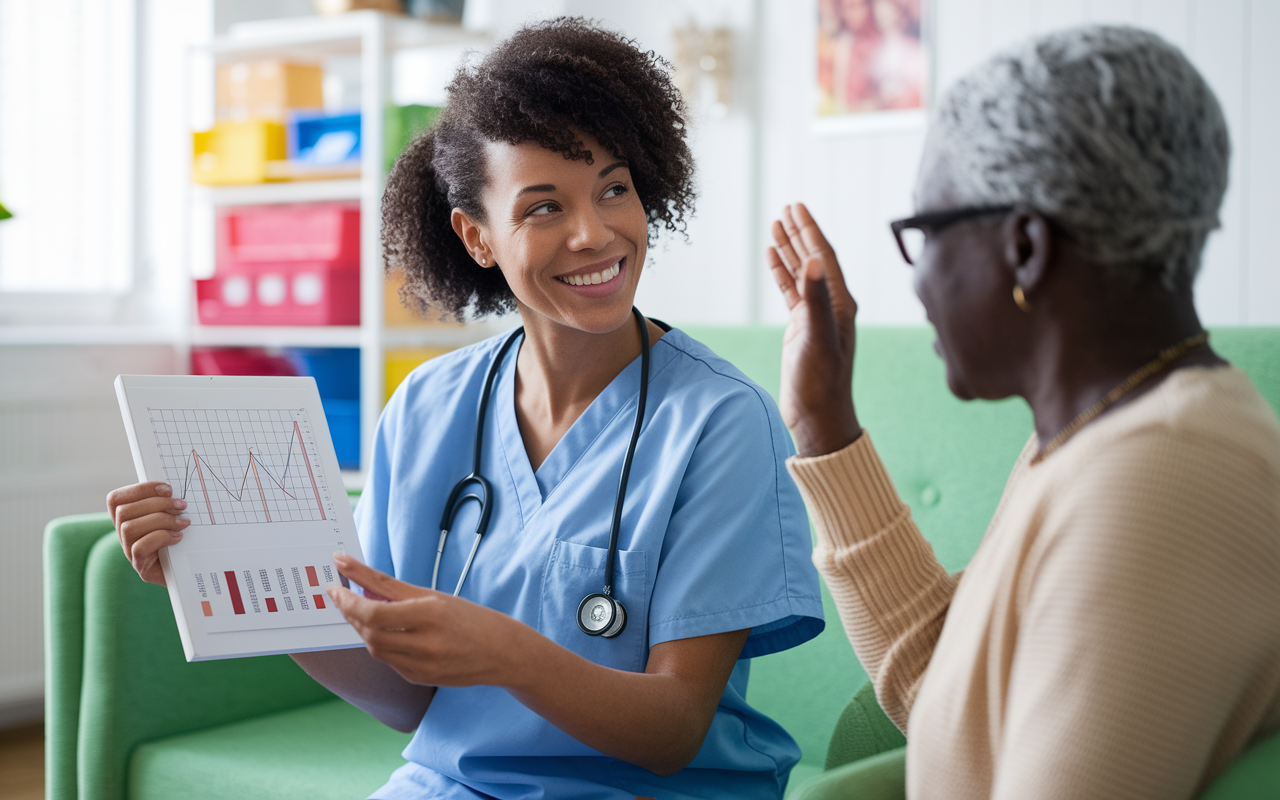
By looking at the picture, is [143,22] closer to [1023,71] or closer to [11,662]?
[11,662]

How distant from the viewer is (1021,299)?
680mm

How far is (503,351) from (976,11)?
1.81m

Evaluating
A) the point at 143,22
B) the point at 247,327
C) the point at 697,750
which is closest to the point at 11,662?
the point at 247,327

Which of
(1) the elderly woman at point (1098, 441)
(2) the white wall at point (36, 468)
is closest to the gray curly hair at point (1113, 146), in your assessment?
(1) the elderly woman at point (1098, 441)

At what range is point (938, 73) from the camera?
2.78m

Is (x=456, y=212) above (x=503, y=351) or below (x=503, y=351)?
above

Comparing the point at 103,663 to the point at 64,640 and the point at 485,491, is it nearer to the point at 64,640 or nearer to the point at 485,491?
the point at 64,640

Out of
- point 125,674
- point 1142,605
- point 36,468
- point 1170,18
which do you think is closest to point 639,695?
point 1142,605

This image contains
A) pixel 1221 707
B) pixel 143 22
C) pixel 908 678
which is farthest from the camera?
pixel 143 22

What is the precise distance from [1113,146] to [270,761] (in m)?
1.32

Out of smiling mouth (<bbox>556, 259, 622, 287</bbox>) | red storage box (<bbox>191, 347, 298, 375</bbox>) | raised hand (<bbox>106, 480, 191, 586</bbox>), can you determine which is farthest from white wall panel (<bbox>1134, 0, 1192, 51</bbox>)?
red storage box (<bbox>191, 347, 298, 375</bbox>)

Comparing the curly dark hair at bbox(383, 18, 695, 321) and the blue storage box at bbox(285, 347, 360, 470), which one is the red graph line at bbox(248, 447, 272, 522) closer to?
the curly dark hair at bbox(383, 18, 695, 321)

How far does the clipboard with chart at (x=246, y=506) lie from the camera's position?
1.06 meters

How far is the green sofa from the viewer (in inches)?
58.1
